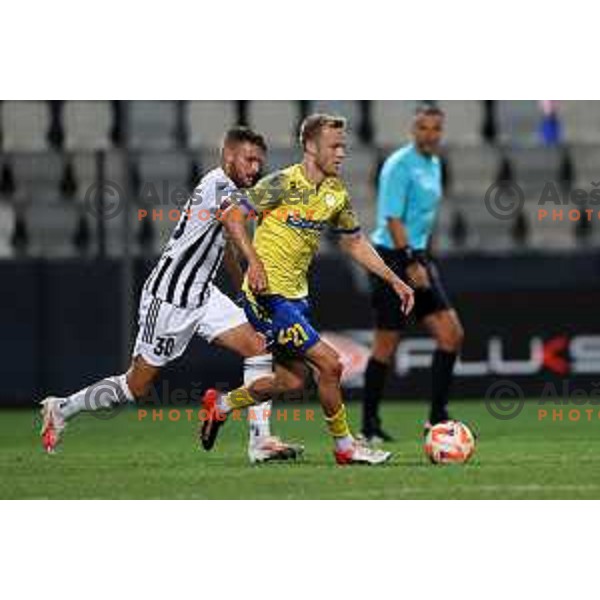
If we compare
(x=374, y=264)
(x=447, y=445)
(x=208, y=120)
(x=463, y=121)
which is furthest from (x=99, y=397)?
(x=463, y=121)

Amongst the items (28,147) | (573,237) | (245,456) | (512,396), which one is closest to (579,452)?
(245,456)

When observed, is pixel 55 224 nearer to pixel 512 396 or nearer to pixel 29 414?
pixel 29 414

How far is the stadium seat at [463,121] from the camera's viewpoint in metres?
17.3

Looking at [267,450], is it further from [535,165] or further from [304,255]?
[535,165]

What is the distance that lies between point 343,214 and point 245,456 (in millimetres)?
1555

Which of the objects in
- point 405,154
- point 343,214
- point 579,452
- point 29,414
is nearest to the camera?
point 343,214

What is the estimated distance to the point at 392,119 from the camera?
17125 millimetres

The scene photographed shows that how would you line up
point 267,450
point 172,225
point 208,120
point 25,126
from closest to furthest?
point 267,450, point 172,225, point 25,126, point 208,120

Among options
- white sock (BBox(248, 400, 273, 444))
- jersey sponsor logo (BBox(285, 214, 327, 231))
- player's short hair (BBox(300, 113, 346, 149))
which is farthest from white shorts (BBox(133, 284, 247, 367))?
player's short hair (BBox(300, 113, 346, 149))

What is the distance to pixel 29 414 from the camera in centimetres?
1485

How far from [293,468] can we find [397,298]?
2.38m

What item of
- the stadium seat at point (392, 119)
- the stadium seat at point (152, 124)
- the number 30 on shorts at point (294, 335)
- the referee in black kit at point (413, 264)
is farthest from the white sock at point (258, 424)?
the stadium seat at point (152, 124)

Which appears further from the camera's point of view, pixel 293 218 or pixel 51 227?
pixel 51 227

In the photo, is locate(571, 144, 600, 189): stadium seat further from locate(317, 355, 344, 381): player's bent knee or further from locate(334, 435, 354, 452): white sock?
locate(317, 355, 344, 381): player's bent knee
